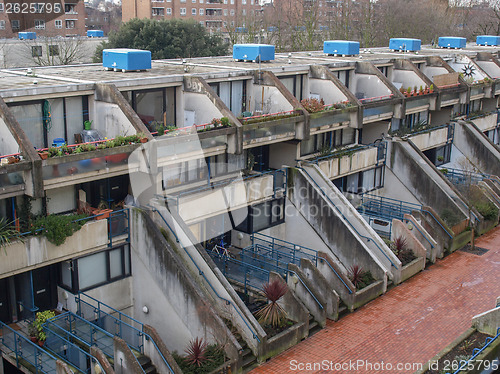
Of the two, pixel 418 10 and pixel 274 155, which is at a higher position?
pixel 418 10

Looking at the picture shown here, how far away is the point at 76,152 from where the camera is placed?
2014 centimetres

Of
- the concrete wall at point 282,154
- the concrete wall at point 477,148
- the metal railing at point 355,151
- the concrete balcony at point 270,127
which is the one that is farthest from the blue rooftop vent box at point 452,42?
the concrete balcony at point 270,127

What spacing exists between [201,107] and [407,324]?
1205 cm

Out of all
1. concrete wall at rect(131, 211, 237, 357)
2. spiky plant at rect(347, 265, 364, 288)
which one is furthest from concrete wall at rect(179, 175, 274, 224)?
spiky plant at rect(347, 265, 364, 288)

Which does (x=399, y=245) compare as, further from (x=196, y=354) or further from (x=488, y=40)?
(x=488, y=40)

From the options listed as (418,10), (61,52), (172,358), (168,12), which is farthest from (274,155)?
(168,12)

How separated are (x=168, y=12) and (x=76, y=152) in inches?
3254

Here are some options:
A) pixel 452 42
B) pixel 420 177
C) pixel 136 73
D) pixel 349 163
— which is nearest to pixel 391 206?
pixel 420 177

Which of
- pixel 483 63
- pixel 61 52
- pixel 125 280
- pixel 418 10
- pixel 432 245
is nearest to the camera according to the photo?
pixel 125 280

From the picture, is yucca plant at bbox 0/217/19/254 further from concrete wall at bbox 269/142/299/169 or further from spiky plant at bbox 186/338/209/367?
concrete wall at bbox 269/142/299/169

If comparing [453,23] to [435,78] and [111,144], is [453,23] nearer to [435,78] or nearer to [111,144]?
[435,78]

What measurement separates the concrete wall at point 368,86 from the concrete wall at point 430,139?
3.71 metres

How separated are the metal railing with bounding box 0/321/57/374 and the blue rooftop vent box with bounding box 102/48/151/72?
40.5ft

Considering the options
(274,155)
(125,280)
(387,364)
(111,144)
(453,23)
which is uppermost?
(453,23)
